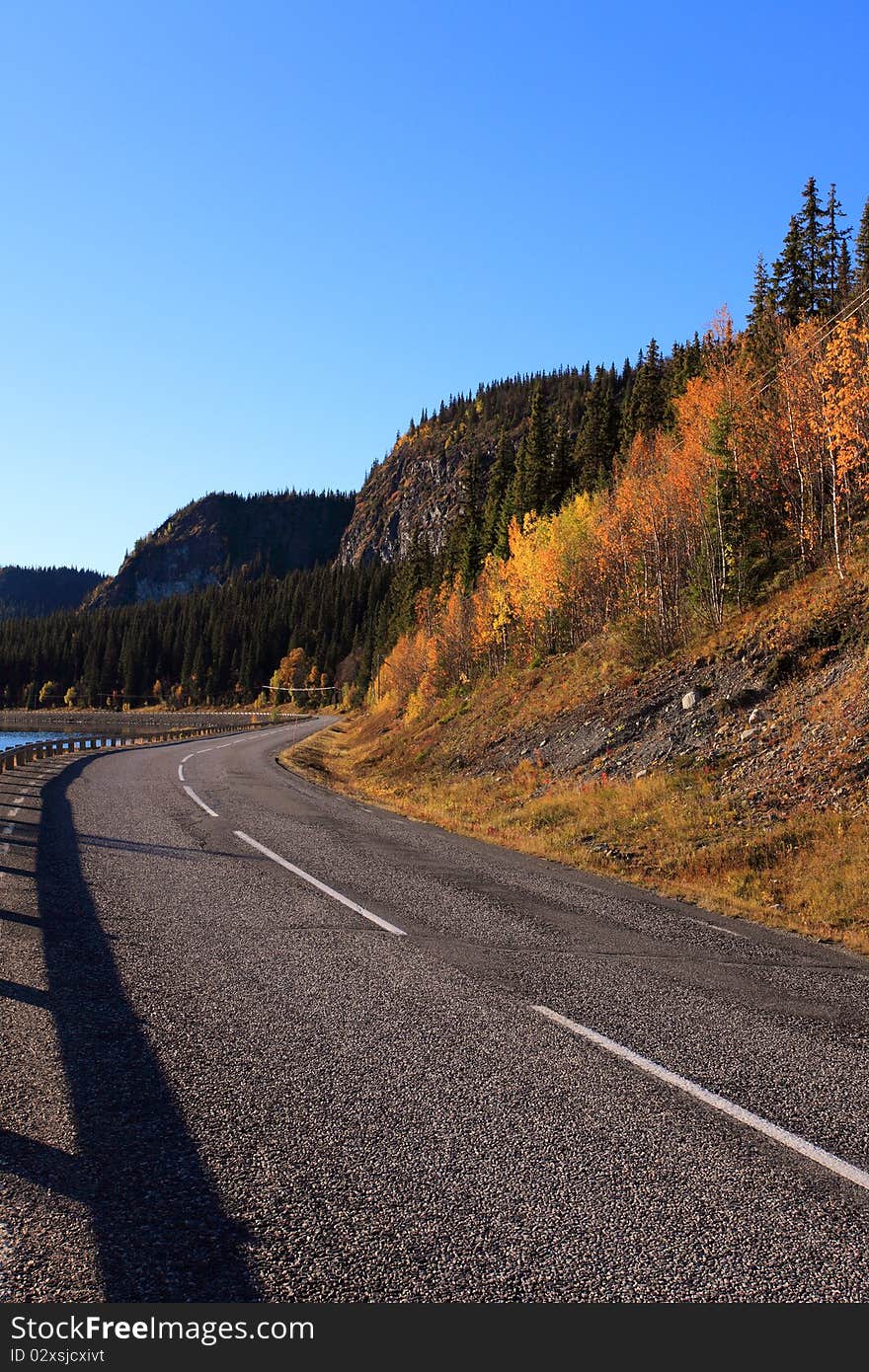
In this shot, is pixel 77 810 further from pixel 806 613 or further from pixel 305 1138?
pixel 806 613

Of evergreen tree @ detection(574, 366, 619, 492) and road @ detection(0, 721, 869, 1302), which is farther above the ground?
evergreen tree @ detection(574, 366, 619, 492)

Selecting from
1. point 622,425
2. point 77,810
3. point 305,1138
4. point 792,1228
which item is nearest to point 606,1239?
point 792,1228

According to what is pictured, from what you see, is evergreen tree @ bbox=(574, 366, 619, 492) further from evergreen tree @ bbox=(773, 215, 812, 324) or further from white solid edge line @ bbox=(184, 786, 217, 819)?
white solid edge line @ bbox=(184, 786, 217, 819)

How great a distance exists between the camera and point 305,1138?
4102mm

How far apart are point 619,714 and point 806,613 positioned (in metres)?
5.55

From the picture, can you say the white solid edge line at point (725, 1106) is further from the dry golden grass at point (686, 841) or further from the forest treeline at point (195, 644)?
the forest treeline at point (195, 644)

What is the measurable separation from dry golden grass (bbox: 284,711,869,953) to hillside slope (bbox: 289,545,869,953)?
4 centimetres

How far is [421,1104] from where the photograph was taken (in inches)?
177

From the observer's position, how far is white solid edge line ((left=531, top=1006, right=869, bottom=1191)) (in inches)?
156

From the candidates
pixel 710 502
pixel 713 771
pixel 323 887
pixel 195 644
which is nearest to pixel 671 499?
pixel 710 502

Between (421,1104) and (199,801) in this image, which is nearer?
(421,1104)

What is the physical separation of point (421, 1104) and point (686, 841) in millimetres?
10350

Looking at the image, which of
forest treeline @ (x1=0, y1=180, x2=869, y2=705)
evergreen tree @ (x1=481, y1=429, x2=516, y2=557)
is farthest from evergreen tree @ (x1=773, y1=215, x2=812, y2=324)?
evergreen tree @ (x1=481, y1=429, x2=516, y2=557)

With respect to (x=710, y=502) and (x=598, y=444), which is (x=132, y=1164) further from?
(x=598, y=444)
